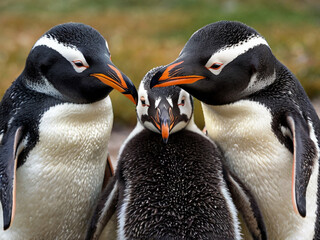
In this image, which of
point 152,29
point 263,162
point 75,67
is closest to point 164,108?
point 75,67

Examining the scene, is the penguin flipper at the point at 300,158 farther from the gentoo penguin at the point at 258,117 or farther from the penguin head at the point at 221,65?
the penguin head at the point at 221,65

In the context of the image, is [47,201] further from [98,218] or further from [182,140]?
[182,140]

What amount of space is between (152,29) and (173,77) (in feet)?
36.7

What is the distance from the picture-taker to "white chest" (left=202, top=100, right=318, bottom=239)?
2580 mm

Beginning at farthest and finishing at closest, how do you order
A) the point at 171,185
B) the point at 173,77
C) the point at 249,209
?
the point at 249,209 < the point at 171,185 < the point at 173,77

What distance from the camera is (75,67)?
2488mm

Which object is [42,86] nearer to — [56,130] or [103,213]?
[56,130]

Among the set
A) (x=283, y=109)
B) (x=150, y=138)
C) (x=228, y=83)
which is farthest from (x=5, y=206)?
(x=283, y=109)

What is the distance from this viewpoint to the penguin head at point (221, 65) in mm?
Result: 2389

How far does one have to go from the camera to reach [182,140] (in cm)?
264

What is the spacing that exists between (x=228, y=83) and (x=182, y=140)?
38cm

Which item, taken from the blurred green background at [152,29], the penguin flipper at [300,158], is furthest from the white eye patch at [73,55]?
the blurred green background at [152,29]

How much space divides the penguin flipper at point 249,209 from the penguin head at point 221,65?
41 centimetres

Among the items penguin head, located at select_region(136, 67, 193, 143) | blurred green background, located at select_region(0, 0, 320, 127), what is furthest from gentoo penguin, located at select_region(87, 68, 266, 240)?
blurred green background, located at select_region(0, 0, 320, 127)
